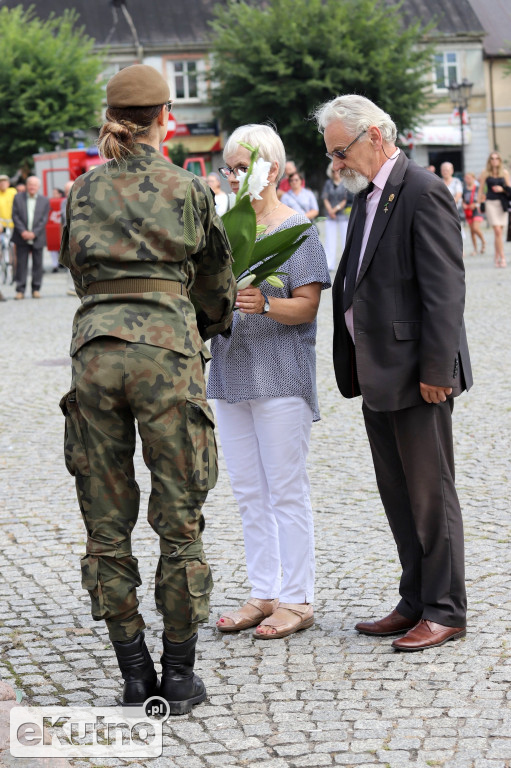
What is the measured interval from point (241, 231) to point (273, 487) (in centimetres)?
104

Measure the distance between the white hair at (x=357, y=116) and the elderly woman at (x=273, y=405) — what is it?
0.94ft

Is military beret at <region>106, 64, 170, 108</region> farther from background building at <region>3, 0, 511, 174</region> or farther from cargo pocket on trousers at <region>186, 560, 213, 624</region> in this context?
background building at <region>3, 0, 511, 174</region>

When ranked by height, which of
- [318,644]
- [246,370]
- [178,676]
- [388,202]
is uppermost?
[388,202]

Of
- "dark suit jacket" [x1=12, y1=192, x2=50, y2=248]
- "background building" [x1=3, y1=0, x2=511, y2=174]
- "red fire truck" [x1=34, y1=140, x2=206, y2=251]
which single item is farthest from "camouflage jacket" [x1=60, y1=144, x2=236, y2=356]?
"background building" [x1=3, y1=0, x2=511, y2=174]

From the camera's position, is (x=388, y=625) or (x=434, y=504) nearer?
(x=434, y=504)

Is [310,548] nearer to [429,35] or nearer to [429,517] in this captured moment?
[429,517]

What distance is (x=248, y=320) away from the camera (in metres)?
4.57

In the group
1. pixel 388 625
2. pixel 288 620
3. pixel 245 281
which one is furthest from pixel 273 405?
pixel 388 625

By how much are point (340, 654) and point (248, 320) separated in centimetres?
A: 128

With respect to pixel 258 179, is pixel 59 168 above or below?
above

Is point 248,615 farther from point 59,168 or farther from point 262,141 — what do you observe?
point 59,168

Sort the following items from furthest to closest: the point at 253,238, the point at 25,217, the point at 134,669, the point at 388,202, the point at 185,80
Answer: the point at 185,80, the point at 25,217, the point at 388,202, the point at 253,238, the point at 134,669

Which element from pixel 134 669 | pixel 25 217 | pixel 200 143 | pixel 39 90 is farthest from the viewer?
pixel 200 143

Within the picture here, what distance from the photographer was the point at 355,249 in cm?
439
